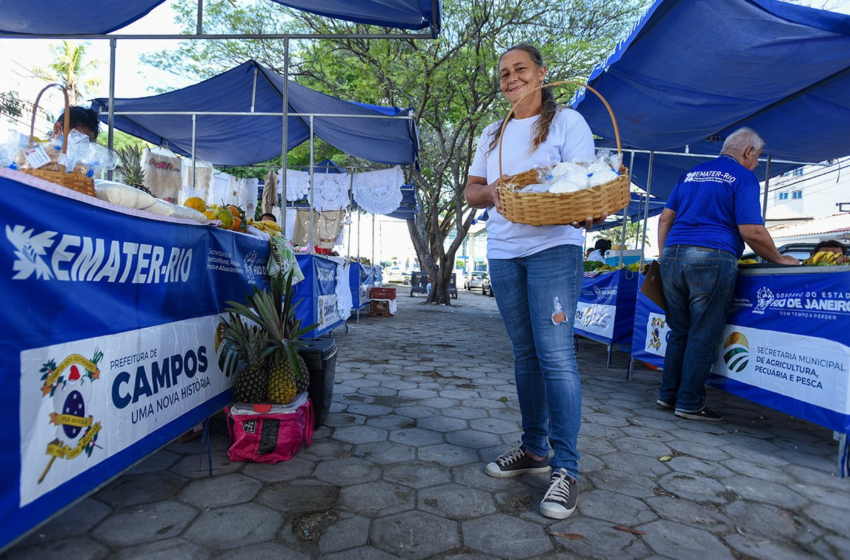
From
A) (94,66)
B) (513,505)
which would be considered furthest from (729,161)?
(94,66)

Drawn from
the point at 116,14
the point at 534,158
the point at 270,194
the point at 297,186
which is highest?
the point at 116,14

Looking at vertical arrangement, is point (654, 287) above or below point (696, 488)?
above

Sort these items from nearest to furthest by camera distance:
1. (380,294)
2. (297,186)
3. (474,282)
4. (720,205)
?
(720,205)
(297,186)
(380,294)
(474,282)

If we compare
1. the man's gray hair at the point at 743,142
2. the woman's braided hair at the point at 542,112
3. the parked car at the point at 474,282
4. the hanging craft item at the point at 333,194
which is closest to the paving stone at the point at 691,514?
the woman's braided hair at the point at 542,112

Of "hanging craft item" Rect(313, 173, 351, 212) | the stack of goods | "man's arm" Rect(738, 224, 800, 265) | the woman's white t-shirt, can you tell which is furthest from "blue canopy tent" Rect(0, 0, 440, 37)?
the stack of goods

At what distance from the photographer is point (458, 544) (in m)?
1.69

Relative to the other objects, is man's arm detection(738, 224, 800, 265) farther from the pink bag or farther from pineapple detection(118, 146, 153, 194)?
pineapple detection(118, 146, 153, 194)

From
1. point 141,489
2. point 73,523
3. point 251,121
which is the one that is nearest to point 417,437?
point 141,489

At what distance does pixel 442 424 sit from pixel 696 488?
1.44 m

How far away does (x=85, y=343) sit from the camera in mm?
1552

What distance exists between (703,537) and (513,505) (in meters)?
0.71

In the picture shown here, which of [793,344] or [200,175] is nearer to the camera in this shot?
[793,344]

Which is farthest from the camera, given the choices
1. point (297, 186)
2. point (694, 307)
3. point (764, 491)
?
point (297, 186)

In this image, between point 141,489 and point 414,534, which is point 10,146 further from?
point 414,534
